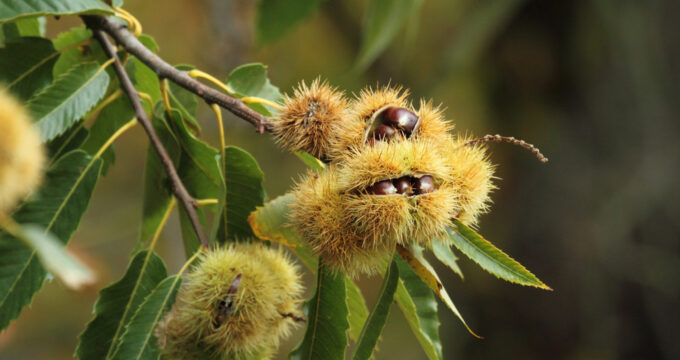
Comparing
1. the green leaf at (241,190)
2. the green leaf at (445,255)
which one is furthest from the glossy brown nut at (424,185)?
the green leaf at (241,190)

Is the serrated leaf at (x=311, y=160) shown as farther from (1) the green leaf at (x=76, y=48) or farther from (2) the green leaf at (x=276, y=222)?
(1) the green leaf at (x=76, y=48)

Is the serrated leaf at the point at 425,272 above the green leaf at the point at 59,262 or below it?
above

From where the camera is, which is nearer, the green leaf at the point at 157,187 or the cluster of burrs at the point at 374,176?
the cluster of burrs at the point at 374,176

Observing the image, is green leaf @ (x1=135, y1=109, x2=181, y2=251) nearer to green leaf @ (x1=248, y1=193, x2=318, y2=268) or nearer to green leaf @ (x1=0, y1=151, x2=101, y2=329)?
green leaf @ (x1=0, y1=151, x2=101, y2=329)

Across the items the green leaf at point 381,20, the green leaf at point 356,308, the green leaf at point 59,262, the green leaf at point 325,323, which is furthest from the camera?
the green leaf at point 381,20

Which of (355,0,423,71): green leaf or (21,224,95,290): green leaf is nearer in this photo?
(21,224,95,290): green leaf

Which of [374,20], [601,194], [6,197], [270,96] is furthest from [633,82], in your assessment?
[6,197]

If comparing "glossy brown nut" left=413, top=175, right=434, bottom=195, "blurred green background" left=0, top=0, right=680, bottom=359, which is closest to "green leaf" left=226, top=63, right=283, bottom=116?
"glossy brown nut" left=413, top=175, right=434, bottom=195
